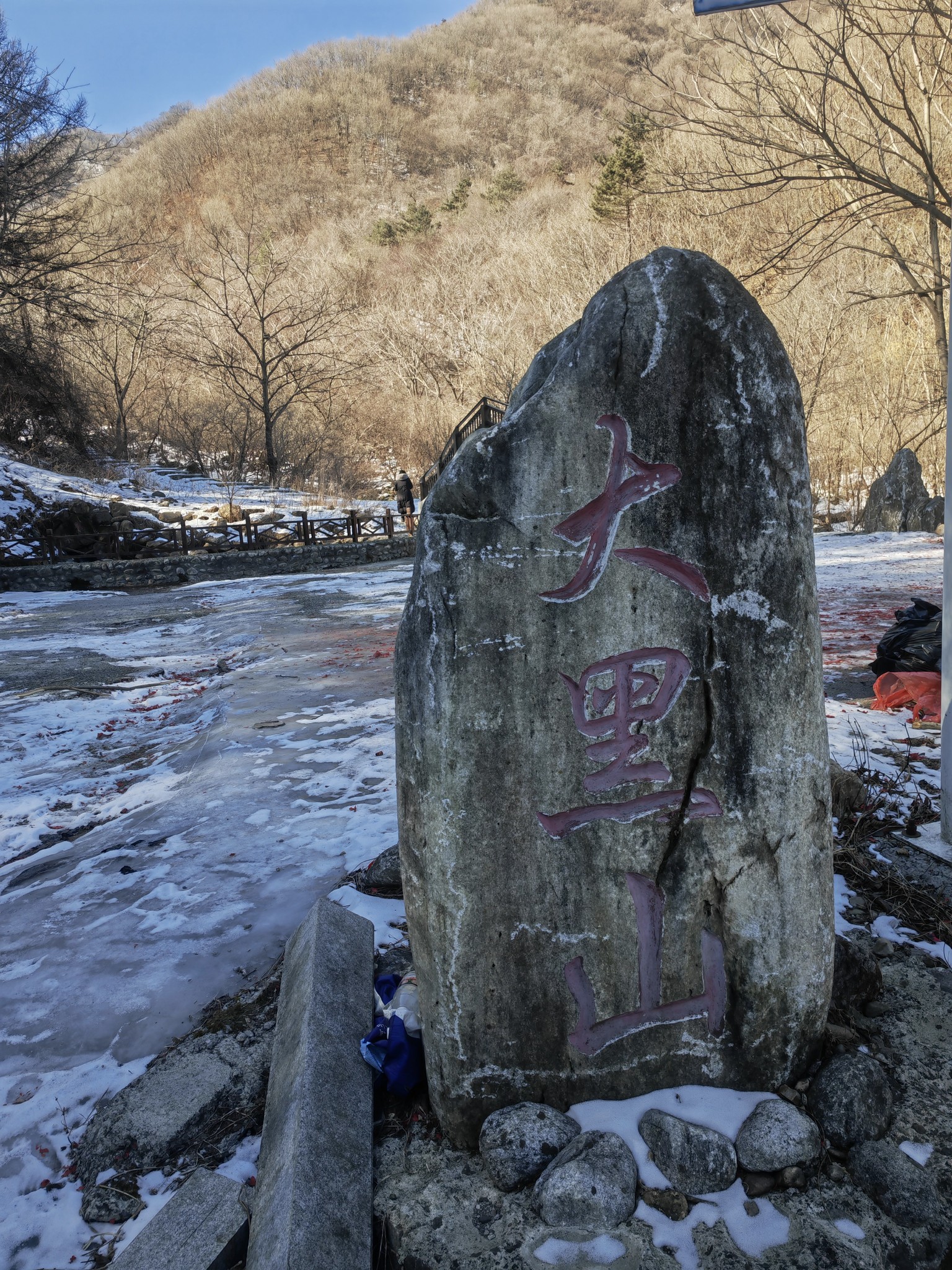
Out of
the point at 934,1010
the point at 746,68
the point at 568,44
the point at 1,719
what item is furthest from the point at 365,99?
the point at 934,1010

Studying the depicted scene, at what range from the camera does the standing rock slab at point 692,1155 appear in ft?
5.72

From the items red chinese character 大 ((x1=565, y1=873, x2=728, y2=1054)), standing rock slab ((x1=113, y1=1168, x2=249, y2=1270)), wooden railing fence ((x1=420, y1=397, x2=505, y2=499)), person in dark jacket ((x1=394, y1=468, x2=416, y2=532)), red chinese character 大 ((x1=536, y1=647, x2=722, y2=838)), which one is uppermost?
wooden railing fence ((x1=420, y1=397, x2=505, y2=499))

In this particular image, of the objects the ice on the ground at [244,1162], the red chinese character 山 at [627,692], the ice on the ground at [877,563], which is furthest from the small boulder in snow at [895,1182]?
the ice on the ground at [877,563]

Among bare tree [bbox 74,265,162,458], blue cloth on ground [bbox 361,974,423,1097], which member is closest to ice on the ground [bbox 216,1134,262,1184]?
blue cloth on ground [bbox 361,974,423,1097]

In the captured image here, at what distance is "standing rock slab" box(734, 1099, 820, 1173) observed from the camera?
176 cm

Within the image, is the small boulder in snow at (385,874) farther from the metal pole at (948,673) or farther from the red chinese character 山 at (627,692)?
the metal pole at (948,673)

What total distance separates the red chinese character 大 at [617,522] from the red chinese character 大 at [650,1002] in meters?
0.86

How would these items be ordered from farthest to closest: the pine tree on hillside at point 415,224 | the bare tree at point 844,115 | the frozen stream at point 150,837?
the pine tree on hillside at point 415,224 < the bare tree at point 844,115 < the frozen stream at point 150,837

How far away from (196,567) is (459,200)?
39488mm

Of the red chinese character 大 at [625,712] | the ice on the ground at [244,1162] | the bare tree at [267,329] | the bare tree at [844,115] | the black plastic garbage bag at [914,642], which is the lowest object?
the ice on the ground at [244,1162]

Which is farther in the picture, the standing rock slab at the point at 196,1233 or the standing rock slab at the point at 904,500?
the standing rock slab at the point at 904,500

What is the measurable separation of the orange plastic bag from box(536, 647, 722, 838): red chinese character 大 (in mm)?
3782

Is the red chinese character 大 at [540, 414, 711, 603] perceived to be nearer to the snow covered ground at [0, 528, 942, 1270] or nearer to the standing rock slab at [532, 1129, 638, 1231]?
the standing rock slab at [532, 1129, 638, 1231]

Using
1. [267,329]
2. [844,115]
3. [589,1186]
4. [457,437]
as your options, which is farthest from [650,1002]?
[267,329]
